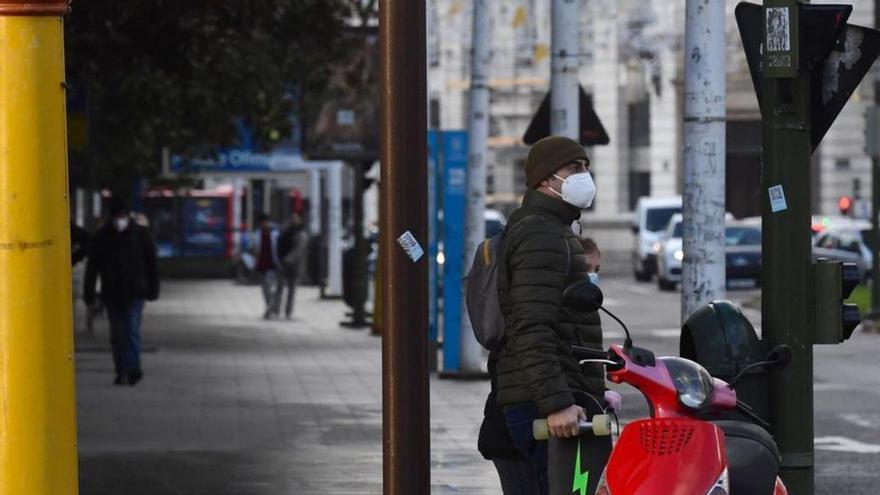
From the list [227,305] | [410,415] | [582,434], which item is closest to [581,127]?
[410,415]

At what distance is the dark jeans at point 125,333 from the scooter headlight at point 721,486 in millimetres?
13113

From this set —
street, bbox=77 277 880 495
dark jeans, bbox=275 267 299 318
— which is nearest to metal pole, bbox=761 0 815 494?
street, bbox=77 277 880 495

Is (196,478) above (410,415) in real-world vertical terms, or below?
below

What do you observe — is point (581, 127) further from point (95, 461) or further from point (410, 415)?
point (410, 415)

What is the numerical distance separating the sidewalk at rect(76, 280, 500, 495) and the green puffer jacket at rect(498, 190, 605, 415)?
14.7 feet

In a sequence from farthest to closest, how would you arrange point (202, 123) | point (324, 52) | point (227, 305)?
point (227, 305), point (202, 123), point (324, 52)

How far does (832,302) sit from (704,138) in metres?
3.47

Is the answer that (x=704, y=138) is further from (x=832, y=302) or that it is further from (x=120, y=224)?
(x=120, y=224)

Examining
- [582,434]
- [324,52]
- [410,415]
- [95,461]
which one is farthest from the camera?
[324,52]

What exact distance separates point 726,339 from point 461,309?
12410mm

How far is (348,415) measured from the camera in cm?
1550

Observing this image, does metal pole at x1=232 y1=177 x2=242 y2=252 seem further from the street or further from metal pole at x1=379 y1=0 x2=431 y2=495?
metal pole at x1=379 y1=0 x2=431 y2=495

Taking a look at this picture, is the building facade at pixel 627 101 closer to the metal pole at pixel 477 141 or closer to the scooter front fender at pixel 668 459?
the metal pole at pixel 477 141

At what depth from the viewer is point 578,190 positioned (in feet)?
21.3
